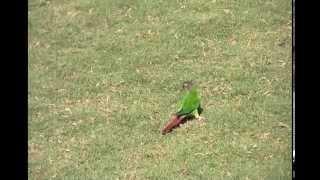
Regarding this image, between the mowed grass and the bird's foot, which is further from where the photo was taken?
the bird's foot

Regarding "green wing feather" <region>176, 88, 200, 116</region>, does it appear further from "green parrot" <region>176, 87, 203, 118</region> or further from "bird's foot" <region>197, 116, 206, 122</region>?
"bird's foot" <region>197, 116, 206, 122</region>

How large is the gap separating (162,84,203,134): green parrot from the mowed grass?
0.09m

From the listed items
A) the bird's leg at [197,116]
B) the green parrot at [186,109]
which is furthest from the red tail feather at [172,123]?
the bird's leg at [197,116]

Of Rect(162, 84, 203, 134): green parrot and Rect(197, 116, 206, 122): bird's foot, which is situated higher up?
Rect(162, 84, 203, 134): green parrot

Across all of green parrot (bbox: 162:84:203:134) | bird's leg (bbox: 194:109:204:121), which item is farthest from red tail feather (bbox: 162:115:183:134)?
bird's leg (bbox: 194:109:204:121)

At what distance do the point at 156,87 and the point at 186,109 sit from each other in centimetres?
66

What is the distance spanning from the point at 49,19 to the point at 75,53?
2.54 feet

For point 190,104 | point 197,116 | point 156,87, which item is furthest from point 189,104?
point 156,87

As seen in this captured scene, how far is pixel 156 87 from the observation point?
7785 mm

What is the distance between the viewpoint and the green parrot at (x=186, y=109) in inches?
288

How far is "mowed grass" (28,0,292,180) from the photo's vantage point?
7.04 m

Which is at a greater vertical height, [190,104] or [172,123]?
[190,104]

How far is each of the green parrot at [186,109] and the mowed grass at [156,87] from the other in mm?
95

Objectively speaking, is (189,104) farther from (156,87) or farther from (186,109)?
(156,87)
